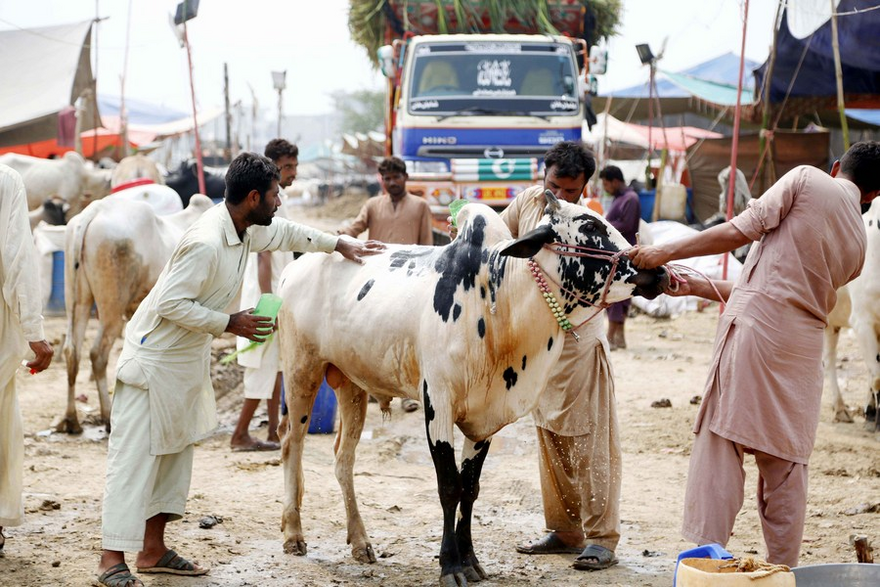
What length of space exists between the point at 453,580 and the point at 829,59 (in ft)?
30.2

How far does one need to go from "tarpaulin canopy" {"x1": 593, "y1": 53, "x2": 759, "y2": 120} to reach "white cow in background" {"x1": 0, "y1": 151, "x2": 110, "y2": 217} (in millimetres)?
10278

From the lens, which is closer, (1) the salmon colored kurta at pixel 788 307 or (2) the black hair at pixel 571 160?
(1) the salmon colored kurta at pixel 788 307

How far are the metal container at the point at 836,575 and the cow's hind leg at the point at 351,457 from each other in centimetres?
214

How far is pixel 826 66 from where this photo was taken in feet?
36.9

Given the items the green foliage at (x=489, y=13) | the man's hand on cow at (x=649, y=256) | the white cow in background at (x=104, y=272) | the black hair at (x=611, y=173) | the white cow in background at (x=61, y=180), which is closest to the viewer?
the man's hand on cow at (x=649, y=256)

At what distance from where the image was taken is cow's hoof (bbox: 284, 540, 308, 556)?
15.1 feet

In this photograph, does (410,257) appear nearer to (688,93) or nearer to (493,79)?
(493,79)

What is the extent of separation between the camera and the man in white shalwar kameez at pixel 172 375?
12.8 ft

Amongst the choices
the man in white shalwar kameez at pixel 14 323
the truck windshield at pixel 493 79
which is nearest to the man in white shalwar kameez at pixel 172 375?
the man in white shalwar kameez at pixel 14 323

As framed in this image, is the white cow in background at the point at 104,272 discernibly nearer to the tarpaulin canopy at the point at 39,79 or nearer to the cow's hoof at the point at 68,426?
the cow's hoof at the point at 68,426

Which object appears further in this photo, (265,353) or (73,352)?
(73,352)

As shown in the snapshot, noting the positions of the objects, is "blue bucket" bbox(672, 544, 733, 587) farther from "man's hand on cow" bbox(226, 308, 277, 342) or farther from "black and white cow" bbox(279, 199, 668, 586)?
"man's hand on cow" bbox(226, 308, 277, 342)

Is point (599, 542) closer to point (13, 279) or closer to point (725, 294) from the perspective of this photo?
point (725, 294)

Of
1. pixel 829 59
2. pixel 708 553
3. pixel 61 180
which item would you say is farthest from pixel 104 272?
pixel 829 59
